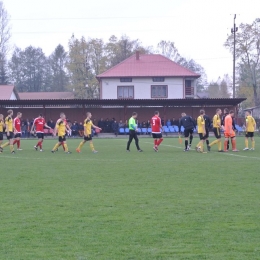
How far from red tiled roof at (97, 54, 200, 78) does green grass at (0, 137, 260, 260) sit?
5814 cm

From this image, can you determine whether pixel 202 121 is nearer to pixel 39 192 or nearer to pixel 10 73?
pixel 39 192

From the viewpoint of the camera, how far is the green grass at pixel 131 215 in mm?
6426

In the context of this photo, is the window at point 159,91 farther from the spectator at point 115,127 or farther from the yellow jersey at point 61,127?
the yellow jersey at point 61,127

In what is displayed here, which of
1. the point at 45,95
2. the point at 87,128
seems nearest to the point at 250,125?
the point at 87,128

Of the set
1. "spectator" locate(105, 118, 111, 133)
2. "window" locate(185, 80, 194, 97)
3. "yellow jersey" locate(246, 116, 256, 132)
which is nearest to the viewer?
"yellow jersey" locate(246, 116, 256, 132)

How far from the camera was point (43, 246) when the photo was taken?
6.62 metres

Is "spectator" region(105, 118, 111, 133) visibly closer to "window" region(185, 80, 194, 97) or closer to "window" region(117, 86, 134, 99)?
"window" region(117, 86, 134, 99)

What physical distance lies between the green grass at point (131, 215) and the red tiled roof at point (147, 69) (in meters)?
58.1

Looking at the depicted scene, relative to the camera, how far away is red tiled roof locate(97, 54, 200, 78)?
72.5 meters

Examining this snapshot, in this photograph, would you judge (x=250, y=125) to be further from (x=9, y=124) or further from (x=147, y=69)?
(x=147, y=69)

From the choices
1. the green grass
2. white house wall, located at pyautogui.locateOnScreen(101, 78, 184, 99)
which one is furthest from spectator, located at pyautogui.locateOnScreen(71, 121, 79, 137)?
the green grass

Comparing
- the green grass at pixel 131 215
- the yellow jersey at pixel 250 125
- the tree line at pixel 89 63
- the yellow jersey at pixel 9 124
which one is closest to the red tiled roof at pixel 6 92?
the tree line at pixel 89 63

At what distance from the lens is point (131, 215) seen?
845 cm

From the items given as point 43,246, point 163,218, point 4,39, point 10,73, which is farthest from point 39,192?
point 10,73
